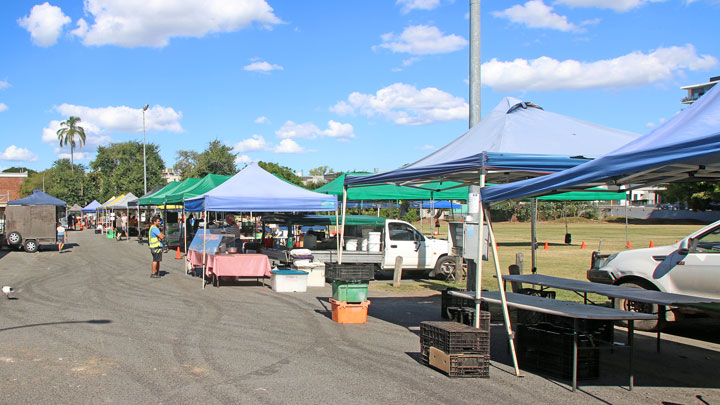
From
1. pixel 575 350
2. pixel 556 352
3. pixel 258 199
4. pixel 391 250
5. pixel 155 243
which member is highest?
pixel 258 199

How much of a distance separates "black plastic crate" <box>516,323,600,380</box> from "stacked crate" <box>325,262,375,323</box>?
11.0 ft

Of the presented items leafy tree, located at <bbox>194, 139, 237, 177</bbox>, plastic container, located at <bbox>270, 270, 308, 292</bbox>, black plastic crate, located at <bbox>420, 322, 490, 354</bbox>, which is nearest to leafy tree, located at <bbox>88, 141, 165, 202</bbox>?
leafy tree, located at <bbox>194, 139, 237, 177</bbox>

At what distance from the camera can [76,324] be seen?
9.62 metres

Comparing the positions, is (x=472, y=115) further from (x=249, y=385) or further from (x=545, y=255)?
(x=545, y=255)

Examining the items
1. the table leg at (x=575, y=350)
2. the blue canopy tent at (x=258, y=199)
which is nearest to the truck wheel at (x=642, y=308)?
the table leg at (x=575, y=350)

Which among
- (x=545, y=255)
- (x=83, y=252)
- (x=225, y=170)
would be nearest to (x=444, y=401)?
(x=545, y=255)

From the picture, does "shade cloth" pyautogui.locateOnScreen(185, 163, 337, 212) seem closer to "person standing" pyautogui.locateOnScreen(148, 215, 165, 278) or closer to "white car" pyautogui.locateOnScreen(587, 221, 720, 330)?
"person standing" pyautogui.locateOnScreen(148, 215, 165, 278)

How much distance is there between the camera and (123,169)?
72.9 metres

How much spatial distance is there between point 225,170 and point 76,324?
60139 mm

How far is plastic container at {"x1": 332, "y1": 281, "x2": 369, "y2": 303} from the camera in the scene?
32.8 ft

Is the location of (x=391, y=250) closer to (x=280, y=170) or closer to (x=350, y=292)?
(x=350, y=292)

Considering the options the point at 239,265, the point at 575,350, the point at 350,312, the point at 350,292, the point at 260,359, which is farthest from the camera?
the point at 239,265

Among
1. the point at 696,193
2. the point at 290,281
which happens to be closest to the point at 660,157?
the point at 290,281

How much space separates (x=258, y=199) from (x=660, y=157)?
12.4 meters
